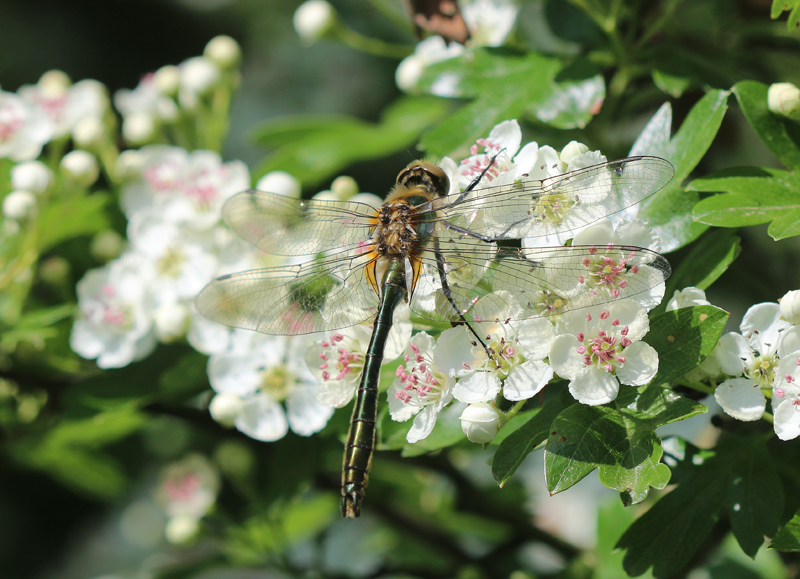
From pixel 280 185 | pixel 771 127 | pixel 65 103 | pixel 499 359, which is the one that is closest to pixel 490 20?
pixel 280 185

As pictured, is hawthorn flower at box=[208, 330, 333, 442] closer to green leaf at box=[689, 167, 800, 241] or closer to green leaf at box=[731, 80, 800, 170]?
green leaf at box=[689, 167, 800, 241]

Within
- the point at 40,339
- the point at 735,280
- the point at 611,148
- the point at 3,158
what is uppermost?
the point at 611,148

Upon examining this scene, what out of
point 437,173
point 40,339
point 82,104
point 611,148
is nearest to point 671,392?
point 437,173

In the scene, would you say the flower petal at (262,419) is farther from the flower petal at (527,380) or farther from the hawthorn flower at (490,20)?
the hawthorn flower at (490,20)

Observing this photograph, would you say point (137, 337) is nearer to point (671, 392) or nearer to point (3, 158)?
point (3, 158)

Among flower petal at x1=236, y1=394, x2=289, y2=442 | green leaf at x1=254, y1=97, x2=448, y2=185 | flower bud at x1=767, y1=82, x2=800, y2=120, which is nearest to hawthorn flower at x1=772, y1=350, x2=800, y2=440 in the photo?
flower bud at x1=767, y1=82, x2=800, y2=120

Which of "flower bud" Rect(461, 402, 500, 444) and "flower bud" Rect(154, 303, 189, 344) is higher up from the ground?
"flower bud" Rect(461, 402, 500, 444)
